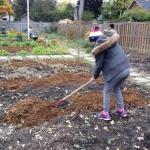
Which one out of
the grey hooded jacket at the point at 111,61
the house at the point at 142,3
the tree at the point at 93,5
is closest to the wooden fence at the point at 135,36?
the grey hooded jacket at the point at 111,61

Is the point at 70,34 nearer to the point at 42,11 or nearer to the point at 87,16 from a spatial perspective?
the point at 87,16

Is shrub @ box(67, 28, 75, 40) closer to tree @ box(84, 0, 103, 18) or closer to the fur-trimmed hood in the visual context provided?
the fur-trimmed hood

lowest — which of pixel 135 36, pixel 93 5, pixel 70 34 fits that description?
pixel 135 36

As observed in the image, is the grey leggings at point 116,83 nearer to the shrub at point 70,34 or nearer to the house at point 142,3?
the shrub at point 70,34

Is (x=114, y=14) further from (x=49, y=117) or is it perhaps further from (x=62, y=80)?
(x=49, y=117)

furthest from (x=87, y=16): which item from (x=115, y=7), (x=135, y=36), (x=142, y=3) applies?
(x=135, y=36)

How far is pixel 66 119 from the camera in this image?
11.5ft

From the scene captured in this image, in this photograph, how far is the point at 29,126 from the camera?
3.34 meters

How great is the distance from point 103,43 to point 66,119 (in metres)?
1.35

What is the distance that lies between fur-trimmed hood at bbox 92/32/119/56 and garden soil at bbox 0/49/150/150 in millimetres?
1156

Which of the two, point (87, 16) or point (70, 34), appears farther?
point (87, 16)

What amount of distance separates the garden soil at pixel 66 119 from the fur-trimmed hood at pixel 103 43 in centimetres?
116

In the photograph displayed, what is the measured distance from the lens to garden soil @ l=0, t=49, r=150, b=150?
2.93 metres

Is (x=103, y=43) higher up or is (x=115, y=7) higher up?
(x=115, y=7)
